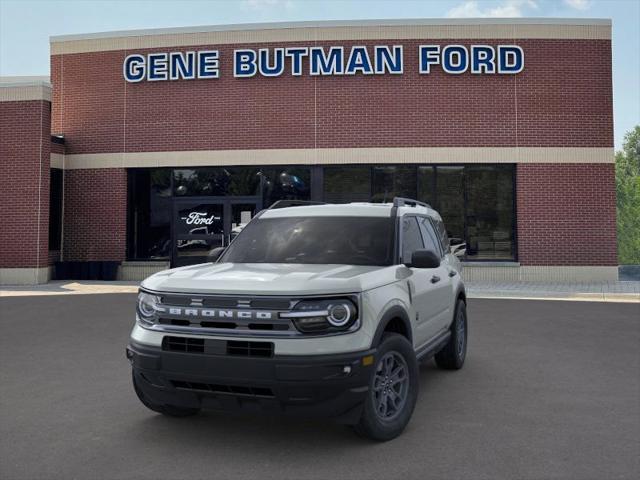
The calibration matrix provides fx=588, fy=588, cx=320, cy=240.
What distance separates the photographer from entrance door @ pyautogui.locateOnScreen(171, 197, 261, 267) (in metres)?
19.4

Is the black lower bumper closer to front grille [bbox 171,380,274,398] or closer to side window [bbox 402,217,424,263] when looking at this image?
front grille [bbox 171,380,274,398]

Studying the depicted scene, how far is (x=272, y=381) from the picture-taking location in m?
4.05

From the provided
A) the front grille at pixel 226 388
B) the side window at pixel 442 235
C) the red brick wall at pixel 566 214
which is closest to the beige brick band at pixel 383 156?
the red brick wall at pixel 566 214

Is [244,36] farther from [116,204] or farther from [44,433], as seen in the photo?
[44,433]

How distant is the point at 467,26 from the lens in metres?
18.9

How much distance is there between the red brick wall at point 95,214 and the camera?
65.3ft

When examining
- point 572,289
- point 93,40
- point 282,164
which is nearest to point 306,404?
point 572,289

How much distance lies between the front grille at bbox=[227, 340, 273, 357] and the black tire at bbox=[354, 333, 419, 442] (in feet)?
2.59

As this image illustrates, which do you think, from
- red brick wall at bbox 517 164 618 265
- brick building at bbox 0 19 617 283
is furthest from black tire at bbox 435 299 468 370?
red brick wall at bbox 517 164 618 265

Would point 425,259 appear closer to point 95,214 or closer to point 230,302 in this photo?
point 230,302

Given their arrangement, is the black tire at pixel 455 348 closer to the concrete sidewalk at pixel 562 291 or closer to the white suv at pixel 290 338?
the white suv at pixel 290 338

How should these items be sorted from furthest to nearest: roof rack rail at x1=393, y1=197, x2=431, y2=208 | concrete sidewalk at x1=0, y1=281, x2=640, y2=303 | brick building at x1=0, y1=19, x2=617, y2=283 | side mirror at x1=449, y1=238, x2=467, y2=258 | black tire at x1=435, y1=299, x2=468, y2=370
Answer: brick building at x1=0, y1=19, x2=617, y2=283
side mirror at x1=449, y1=238, x2=467, y2=258
concrete sidewalk at x1=0, y1=281, x2=640, y2=303
black tire at x1=435, y1=299, x2=468, y2=370
roof rack rail at x1=393, y1=197, x2=431, y2=208

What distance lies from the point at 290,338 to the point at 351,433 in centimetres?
117

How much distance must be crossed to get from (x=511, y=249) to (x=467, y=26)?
7291mm
